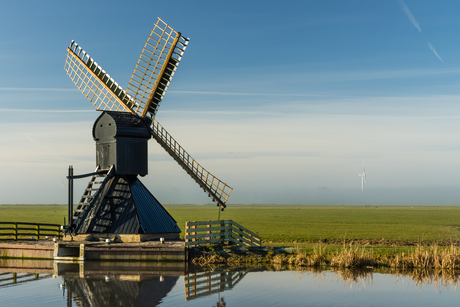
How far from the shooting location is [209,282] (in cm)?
2056

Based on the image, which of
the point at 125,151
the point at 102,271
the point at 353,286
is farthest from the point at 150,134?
the point at 353,286

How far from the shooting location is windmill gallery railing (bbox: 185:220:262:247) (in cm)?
2661

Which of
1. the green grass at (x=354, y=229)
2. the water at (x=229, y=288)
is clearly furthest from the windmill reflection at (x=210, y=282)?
the green grass at (x=354, y=229)

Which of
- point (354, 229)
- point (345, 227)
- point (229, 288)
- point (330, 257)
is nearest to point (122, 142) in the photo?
point (330, 257)

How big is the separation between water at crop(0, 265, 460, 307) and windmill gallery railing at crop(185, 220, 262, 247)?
10.9 feet

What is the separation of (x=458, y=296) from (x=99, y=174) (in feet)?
64.3

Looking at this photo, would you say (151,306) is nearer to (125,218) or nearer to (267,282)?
(267,282)

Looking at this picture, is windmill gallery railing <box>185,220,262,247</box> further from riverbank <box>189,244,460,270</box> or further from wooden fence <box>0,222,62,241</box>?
wooden fence <box>0,222,62,241</box>

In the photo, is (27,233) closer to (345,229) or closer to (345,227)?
(345,229)

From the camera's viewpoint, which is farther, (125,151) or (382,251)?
(125,151)

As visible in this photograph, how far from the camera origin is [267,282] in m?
20.4

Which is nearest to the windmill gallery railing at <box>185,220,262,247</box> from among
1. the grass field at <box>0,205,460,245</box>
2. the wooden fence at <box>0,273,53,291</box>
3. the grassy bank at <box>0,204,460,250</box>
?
the grassy bank at <box>0,204,460,250</box>

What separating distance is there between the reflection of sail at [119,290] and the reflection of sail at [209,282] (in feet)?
2.34

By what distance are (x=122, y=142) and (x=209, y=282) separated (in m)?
11.8
